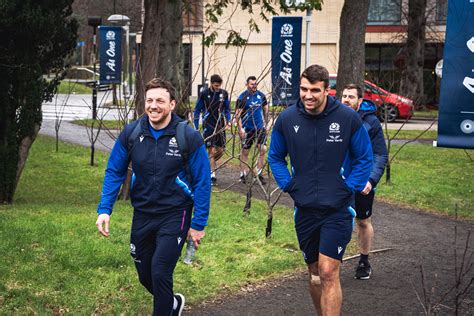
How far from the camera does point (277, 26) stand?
1636 cm

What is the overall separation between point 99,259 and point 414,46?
101ft

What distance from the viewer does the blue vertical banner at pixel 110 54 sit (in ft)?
98.5

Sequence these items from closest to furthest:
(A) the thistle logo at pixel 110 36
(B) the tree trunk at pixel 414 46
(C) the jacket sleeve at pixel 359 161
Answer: (C) the jacket sleeve at pixel 359 161 → (A) the thistle logo at pixel 110 36 → (B) the tree trunk at pixel 414 46

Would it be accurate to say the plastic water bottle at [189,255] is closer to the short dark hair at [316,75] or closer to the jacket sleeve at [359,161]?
the jacket sleeve at [359,161]

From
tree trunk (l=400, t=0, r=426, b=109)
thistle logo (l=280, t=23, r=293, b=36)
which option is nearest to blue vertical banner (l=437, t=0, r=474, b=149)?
thistle logo (l=280, t=23, r=293, b=36)

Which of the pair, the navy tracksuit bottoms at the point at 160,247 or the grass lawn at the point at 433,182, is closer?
the navy tracksuit bottoms at the point at 160,247

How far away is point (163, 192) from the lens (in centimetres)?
563

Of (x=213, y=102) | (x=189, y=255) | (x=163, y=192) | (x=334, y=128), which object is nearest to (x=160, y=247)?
(x=163, y=192)

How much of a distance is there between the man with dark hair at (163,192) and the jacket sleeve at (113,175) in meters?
0.06

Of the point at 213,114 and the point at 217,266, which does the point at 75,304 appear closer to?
the point at 217,266

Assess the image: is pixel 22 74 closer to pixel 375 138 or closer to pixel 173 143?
pixel 375 138

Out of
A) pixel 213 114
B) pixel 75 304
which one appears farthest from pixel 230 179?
pixel 75 304

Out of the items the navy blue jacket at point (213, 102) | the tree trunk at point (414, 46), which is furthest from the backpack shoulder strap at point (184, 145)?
the tree trunk at point (414, 46)

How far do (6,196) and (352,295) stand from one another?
19.9 ft
